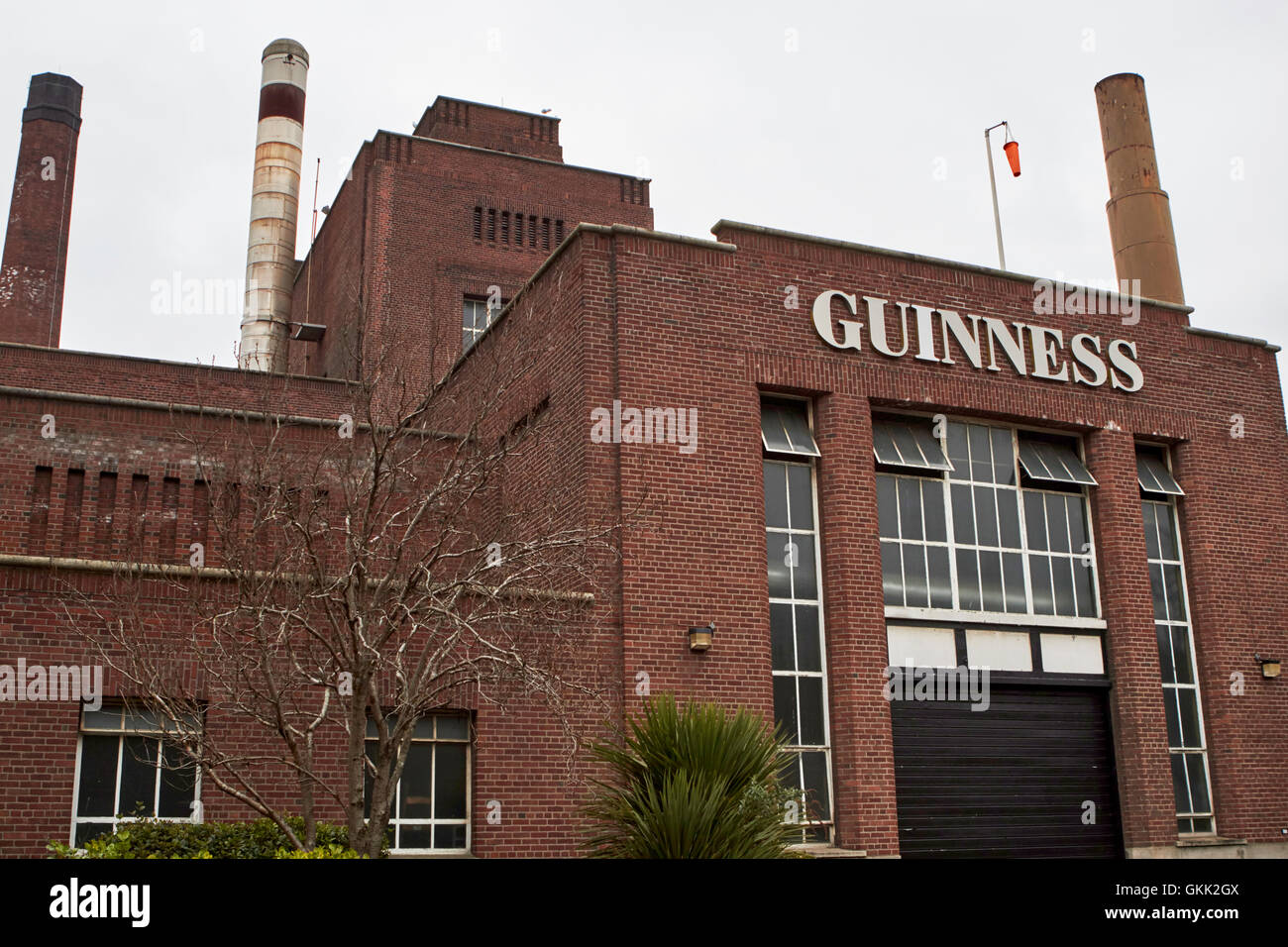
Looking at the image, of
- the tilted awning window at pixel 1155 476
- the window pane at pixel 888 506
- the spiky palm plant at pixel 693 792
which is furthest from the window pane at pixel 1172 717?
the spiky palm plant at pixel 693 792

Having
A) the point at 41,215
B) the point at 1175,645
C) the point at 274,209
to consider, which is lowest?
the point at 1175,645

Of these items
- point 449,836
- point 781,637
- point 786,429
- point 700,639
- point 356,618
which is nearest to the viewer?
point 356,618

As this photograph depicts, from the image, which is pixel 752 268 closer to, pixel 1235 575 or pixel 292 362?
pixel 1235 575

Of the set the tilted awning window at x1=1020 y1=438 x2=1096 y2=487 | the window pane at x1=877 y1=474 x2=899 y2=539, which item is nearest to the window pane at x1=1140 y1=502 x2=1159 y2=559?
the tilted awning window at x1=1020 y1=438 x2=1096 y2=487

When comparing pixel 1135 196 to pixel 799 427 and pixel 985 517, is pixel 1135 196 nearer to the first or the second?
pixel 985 517

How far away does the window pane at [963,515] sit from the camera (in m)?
15.9

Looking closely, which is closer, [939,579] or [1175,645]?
[939,579]

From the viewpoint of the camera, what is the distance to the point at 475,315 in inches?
1117

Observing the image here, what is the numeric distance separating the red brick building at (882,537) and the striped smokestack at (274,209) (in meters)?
14.6

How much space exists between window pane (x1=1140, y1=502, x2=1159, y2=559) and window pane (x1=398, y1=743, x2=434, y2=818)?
33.8 feet

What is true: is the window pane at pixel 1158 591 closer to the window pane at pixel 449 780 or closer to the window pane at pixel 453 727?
the window pane at pixel 453 727

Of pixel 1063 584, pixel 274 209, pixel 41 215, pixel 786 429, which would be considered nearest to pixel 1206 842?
pixel 1063 584

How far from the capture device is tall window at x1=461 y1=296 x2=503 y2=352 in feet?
92.0

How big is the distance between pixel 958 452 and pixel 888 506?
142cm
